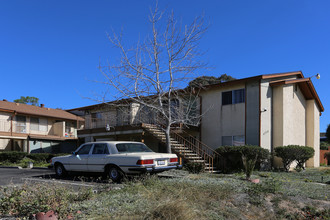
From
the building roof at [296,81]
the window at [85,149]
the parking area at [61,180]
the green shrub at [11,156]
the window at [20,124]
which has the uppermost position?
the building roof at [296,81]

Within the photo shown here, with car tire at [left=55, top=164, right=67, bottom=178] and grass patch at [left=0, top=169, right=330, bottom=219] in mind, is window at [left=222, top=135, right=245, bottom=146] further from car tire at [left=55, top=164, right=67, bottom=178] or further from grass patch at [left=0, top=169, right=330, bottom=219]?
Result: car tire at [left=55, top=164, right=67, bottom=178]

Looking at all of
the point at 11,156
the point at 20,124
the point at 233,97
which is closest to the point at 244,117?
the point at 233,97

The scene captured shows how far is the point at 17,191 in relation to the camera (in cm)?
581

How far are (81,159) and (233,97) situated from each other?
953 centimetres

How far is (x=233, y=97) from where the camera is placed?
703 inches

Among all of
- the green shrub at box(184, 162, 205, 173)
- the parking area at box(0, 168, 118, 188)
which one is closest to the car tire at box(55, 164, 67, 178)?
the parking area at box(0, 168, 118, 188)

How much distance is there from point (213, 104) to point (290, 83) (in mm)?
4489

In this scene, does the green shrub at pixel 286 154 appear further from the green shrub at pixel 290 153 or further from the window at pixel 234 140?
the window at pixel 234 140

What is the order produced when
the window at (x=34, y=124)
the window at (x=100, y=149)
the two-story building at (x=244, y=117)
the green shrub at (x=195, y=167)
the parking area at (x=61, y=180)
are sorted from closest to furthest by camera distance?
1. the parking area at (x=61, y=180)
2. the window at (x=100, y=149)
3. the green shrub at (x=195, y=167)
4. the two-story building at (x=244, y=117)
5. the window at (x=34, y=124)

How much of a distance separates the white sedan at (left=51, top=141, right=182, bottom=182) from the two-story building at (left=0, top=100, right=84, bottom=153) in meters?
17.1

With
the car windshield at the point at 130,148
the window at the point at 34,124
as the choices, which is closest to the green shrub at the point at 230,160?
the car windshield at the point at 130,148

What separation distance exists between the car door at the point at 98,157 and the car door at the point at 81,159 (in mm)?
240

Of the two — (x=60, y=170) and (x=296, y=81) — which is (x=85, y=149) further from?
(x=296, y=81)

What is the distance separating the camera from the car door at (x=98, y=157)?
36.6 ft
